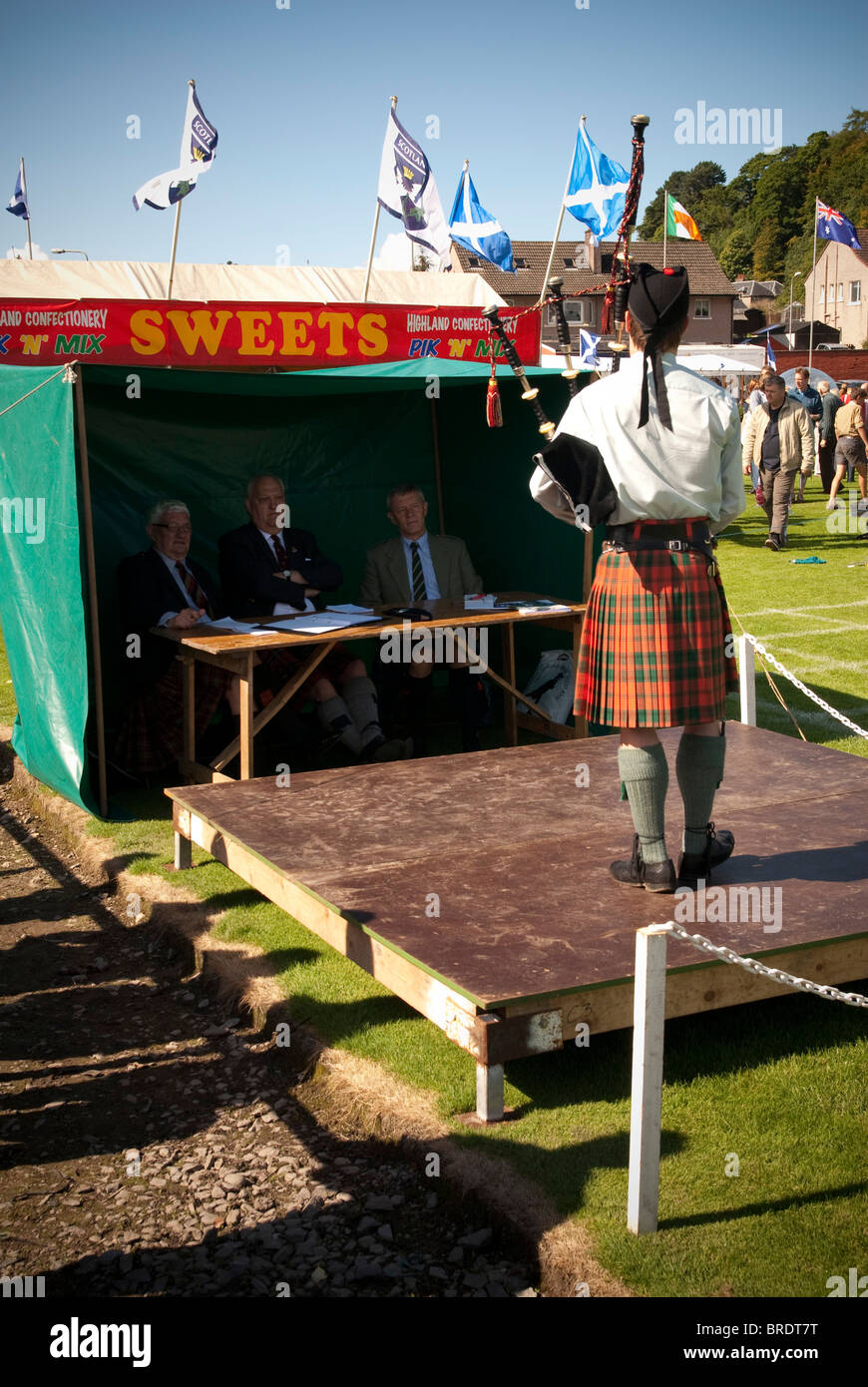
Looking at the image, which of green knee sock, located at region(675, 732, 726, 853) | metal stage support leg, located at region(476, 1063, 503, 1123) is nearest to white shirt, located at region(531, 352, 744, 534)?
green knee sock, located at region(675, 732, 726, 853)

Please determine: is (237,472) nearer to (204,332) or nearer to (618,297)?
(204,332)

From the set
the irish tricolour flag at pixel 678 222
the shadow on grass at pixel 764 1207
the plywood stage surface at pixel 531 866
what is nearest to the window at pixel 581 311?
the irish tricolour flag at pixel 678 222

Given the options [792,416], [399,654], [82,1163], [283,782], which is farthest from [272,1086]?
[792,416]

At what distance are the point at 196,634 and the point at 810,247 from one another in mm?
90220

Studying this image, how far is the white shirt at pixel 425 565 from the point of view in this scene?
697 centimetres

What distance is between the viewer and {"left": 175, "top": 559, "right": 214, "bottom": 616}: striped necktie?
6.38 metres

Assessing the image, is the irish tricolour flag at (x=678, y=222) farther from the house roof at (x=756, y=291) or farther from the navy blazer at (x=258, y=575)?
the house roof at (x=756, y=291)

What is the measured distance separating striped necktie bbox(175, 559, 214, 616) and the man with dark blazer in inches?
1.3

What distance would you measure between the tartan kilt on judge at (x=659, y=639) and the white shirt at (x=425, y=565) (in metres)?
3.51

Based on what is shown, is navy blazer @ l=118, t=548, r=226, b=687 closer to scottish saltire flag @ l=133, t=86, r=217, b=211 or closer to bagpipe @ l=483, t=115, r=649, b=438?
bagpipe @ l=483, t=115, r=649, b=438

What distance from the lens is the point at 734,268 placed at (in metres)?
105

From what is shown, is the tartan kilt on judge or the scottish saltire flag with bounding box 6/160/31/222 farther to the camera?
the scottish saltire flag with bounding box 6/160/31/222

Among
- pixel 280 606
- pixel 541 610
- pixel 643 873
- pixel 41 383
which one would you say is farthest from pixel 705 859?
pixel 41 383
